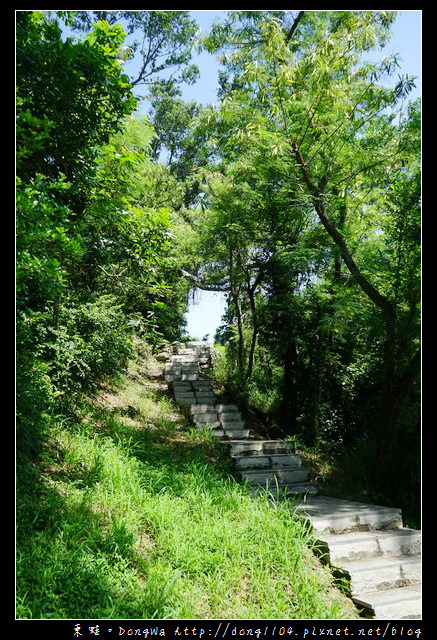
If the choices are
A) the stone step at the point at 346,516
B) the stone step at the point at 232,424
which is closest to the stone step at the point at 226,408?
the stone step at the point at 232,424

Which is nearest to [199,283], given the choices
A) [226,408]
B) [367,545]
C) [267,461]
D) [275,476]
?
[226,408]

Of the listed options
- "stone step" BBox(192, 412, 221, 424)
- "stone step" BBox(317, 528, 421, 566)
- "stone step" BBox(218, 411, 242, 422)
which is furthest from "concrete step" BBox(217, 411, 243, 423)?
"stone step" BBox(317, 528, 421, 566)

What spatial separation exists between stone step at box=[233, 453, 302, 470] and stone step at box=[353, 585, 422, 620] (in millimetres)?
2270

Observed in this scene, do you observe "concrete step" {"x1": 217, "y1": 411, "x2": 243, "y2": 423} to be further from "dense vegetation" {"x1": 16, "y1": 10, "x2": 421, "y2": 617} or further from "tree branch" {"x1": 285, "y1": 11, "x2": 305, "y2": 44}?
"tree branch" {"x1": 285, "y1": 11, "x2": 305, "y2": 44}

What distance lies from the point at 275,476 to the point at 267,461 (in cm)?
65

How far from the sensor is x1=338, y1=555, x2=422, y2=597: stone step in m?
3.36

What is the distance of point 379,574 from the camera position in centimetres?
346

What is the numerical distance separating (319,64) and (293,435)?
5902 mm

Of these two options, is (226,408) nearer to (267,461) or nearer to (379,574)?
(267,461)

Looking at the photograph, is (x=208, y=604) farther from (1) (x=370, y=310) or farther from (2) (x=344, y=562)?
(1) (x=370, y=310)

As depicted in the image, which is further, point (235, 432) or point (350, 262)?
point (235, 432)

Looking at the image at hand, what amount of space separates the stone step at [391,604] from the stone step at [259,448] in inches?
102

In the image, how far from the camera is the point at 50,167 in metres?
4.36
